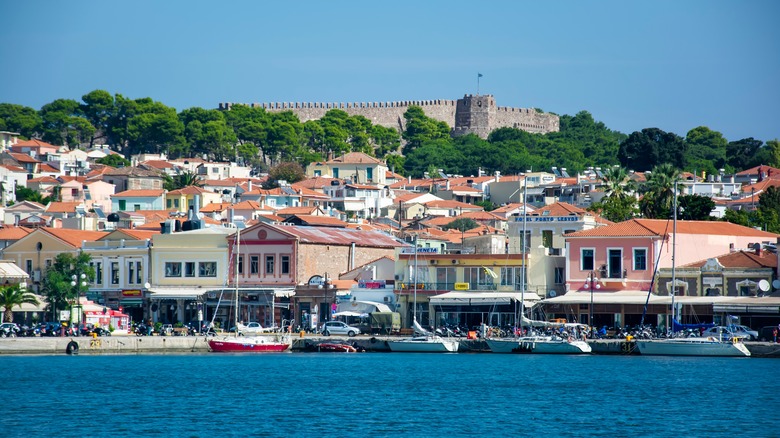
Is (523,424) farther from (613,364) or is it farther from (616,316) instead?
(616,316)

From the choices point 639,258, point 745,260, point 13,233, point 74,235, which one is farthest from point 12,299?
point 745,260

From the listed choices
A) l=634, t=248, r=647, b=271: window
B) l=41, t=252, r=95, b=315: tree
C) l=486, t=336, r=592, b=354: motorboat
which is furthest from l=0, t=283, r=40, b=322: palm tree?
l=634, t=248, r=647, b=271: window

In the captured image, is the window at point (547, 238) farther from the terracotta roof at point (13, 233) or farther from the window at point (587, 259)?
the terracotta roof at point (13, 233)

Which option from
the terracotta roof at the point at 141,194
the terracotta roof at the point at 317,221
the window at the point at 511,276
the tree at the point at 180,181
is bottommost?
the window at the point at 511,276

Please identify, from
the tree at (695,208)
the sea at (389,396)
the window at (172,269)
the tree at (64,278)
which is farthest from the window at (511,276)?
the tree at (64,278)

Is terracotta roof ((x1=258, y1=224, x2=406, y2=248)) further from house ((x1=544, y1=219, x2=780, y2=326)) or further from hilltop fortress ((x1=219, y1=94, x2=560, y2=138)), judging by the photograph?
hilltop fortress ((x1=219, y1=94, x2=560, y2=138))

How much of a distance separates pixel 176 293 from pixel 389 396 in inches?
1013

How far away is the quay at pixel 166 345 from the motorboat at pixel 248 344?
76 cm

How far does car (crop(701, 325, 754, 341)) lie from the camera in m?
56.6

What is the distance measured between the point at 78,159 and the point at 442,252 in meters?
73.5

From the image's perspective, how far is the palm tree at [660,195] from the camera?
78.3 meters

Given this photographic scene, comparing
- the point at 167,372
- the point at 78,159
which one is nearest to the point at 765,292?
the point at 167,372

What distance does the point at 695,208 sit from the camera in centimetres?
8088

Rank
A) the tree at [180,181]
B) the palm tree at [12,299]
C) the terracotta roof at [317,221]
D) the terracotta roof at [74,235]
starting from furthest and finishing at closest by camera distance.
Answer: the tree at [180,181] < the terracotta roof at [317,221] < the terracotta roof at [74,235] < the palm tree at [12,299]
